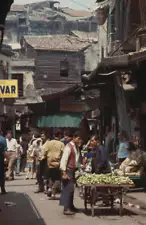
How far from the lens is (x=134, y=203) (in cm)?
1449

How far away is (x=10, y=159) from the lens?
75.4ft

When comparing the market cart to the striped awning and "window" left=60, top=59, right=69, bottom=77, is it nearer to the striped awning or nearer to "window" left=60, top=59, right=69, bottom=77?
the striped awning

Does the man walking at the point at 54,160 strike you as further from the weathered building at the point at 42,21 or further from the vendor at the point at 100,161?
the weathered building at the point at 42,21

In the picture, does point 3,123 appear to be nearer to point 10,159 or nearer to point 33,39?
point 33,39

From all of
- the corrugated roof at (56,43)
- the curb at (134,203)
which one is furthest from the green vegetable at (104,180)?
the corrugated roof at (56,43)

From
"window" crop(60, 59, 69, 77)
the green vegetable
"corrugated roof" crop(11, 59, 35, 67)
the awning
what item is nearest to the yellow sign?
the awning

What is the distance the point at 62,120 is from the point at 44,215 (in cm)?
2296

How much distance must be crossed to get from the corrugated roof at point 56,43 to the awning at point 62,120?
18.2 meters

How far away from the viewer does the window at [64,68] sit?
57.1m

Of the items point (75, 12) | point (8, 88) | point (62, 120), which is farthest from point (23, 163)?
point (75, 12)

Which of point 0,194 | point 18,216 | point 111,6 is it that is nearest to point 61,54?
point 111,6

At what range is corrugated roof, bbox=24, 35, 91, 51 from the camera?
5630 centimetres

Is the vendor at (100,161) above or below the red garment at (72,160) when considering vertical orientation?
below

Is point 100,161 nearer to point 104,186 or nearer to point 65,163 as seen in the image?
point 65,163
